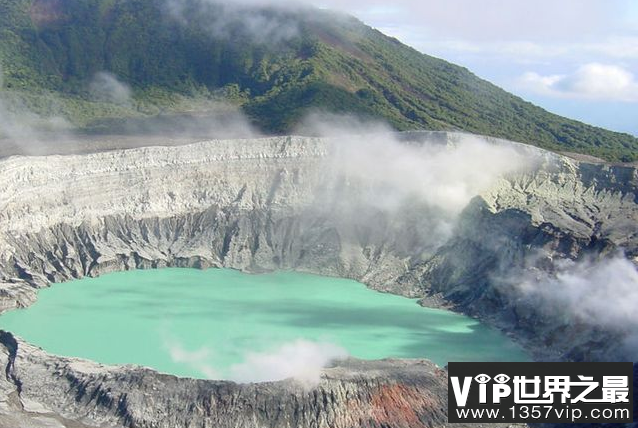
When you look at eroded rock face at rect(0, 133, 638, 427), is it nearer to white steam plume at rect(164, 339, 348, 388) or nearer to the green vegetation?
white steam plume at rect(164, 339, 348, 388)

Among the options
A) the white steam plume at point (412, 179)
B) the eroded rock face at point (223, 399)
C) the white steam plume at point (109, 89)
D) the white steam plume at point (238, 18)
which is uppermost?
the white steam plume at point (238, 18)

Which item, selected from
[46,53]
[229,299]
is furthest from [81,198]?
[46,53]

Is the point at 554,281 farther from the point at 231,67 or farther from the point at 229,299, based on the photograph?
the point at 231,67

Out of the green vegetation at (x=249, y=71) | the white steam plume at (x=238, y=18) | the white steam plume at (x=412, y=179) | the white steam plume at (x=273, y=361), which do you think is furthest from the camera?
the white steam plume at (x=238, y=18)

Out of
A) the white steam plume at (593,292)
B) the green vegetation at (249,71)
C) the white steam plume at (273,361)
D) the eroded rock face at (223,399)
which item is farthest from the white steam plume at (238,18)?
the eroded rock face at (223,399)

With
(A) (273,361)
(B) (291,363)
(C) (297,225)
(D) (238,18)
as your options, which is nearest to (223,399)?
(B) (291,363)

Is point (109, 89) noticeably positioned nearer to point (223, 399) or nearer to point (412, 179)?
point (412, 179)

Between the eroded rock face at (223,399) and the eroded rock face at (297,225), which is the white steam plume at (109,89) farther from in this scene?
the eroded rock face at (223,399)
